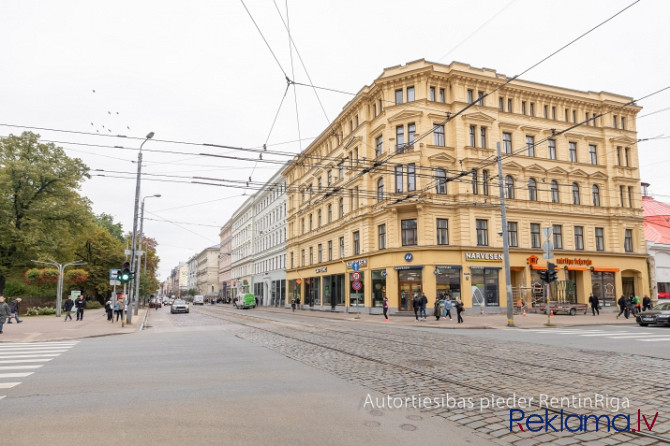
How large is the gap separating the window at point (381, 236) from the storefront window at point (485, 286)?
272 inches

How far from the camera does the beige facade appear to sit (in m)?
32.3

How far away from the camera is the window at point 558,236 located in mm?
35906

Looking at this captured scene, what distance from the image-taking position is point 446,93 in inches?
1346

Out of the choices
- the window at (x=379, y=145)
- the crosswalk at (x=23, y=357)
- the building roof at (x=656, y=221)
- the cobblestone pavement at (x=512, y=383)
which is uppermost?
the window at (x=379, y=145)

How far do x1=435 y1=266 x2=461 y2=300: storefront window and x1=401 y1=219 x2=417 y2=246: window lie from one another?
2.72 metres

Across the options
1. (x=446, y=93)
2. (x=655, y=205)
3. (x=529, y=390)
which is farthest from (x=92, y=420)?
(x=655, y=205)

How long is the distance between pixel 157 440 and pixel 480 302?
30.2 meters

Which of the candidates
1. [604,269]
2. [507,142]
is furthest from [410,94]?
[604,269]

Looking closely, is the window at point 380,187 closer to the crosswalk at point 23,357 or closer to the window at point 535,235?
the window at point 535,235

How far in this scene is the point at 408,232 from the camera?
108 ft

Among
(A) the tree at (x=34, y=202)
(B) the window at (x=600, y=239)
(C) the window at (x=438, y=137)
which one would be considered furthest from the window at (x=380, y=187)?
(A) the tree at (x=34, y=202)

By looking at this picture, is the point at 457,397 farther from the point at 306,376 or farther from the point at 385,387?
the point at 306,376

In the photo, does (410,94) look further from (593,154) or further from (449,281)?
(593,154)

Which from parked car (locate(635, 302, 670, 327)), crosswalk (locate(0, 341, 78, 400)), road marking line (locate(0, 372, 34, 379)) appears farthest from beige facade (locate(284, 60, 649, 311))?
road marking line (locate(0, 372, 34, 379))
